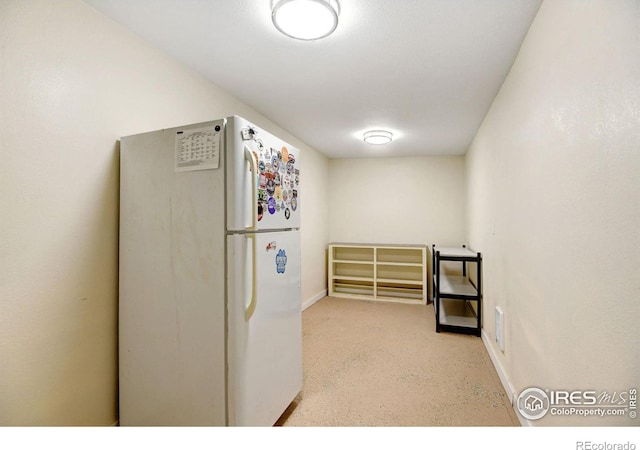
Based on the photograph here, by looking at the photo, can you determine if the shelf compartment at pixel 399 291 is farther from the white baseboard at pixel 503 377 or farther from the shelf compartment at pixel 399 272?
the white baseboard at pixel 503 377

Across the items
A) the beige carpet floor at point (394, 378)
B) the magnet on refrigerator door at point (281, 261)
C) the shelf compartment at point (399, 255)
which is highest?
the magnet on refrigerator door at point (281, 261)

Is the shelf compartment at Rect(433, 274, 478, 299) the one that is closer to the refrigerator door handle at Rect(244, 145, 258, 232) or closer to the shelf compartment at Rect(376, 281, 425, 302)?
the shelf compartment at Rect(376, 281, 425, 302)

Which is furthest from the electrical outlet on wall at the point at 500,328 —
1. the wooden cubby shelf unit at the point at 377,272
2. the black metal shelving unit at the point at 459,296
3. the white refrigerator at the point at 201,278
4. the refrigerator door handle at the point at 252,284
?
the wooden cubby shelf unit at the point at 377,272

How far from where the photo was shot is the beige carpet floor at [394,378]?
1768 mm

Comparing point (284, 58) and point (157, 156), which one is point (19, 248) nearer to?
point (157, 156)

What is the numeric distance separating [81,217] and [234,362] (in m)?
1.05

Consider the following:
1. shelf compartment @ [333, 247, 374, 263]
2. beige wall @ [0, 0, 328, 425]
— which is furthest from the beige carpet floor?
shelf compartment @ [333, 247, 374, 263]

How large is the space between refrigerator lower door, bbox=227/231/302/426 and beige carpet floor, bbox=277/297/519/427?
11.7 inches

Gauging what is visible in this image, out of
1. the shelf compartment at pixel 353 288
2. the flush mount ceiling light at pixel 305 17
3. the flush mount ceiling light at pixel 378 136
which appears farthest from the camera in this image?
the shelf compartment at pixel 353 288

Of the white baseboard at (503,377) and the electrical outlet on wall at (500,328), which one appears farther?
the electrical outlet on wall at (500,328)

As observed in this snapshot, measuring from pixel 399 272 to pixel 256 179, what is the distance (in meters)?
3.86

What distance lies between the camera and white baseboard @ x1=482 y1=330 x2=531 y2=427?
1693mm

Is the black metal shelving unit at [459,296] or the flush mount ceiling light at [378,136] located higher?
the flush mount ceiling light at [378,136]
